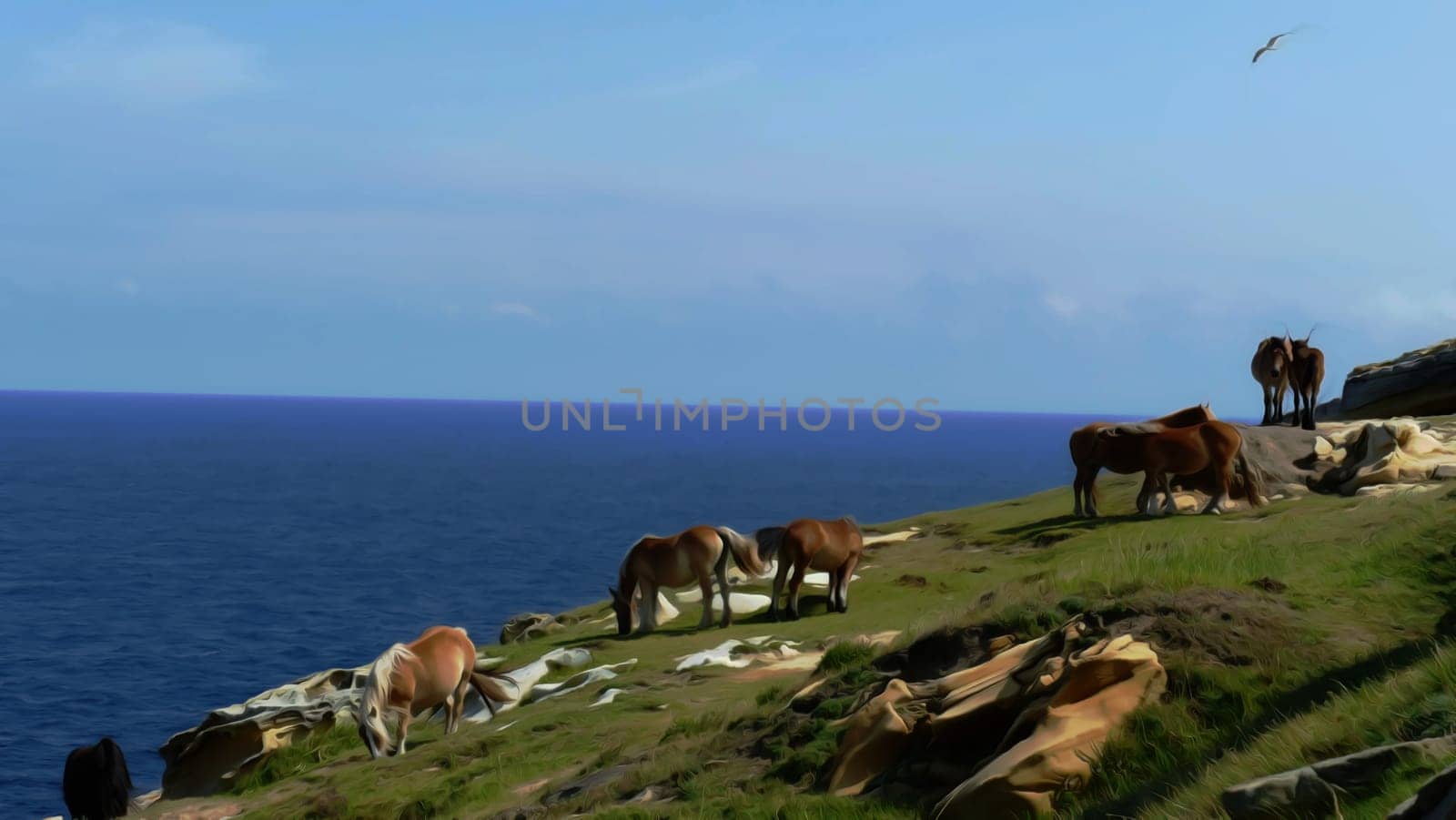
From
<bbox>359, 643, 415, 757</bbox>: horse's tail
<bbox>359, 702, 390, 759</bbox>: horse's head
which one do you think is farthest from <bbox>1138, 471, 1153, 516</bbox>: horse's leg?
<bbox>359, 702, 390, 759</bbox>: horse's head

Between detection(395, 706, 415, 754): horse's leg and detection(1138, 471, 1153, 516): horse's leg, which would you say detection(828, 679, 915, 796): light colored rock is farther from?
detection(1138, 471, 1153, 516): horse's leg

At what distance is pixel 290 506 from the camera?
128125mm

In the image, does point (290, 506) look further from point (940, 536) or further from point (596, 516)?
point (940, 536)

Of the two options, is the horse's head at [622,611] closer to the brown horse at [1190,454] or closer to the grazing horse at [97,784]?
the grazing horse at [97,784]

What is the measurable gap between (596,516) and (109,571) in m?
45.8

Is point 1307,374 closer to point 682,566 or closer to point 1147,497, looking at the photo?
point 1147,497

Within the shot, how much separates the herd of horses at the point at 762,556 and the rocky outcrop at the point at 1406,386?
1293 cm

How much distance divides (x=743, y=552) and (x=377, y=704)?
27.9ft

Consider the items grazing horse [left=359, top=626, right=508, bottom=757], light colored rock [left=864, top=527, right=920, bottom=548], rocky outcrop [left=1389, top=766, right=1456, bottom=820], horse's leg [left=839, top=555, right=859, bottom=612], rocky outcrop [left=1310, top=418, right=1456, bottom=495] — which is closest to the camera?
rocky outcrop [left=1389, top=766, right=1456, bottom=820]

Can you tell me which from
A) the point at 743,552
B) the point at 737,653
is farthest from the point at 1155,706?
the point at 743,552

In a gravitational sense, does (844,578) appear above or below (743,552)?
below

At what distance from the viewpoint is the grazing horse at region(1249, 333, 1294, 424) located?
3130 centimetres

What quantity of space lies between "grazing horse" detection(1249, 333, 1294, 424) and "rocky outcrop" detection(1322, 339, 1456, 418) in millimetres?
8127

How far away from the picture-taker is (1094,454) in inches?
1073
